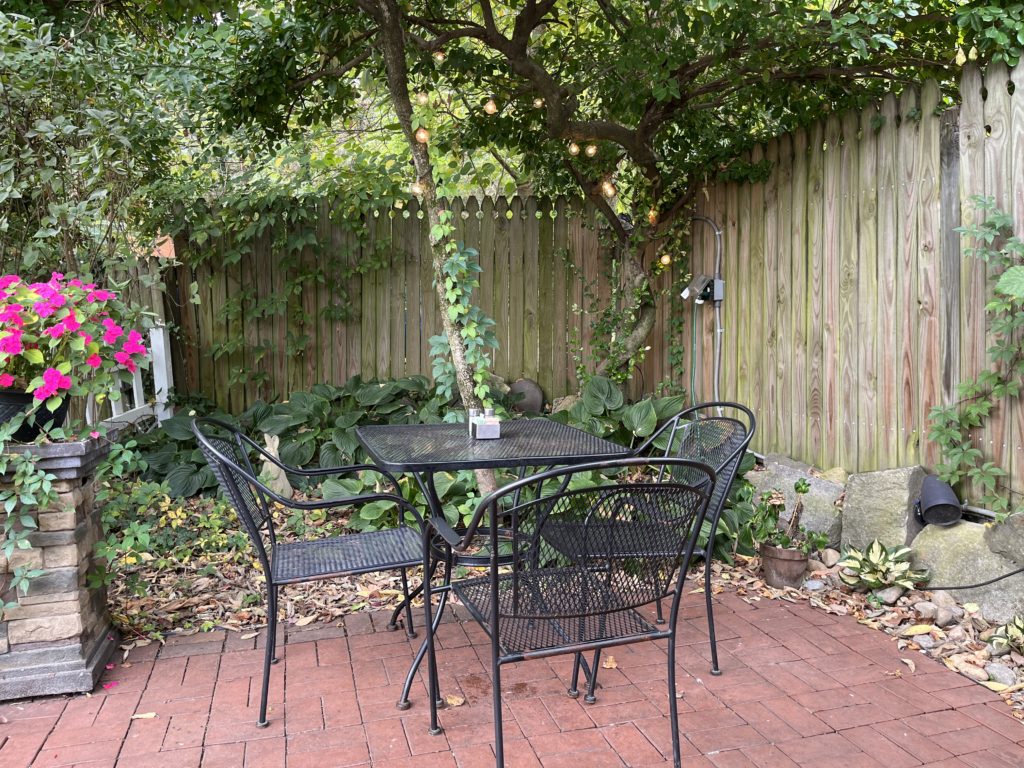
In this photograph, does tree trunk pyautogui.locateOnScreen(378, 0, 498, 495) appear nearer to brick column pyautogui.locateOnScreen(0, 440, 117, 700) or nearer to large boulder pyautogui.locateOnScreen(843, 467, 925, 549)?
large boulder pyautogui.locateOnScreen(843, 467, 925, 549)

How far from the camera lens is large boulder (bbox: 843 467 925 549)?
3111 mm

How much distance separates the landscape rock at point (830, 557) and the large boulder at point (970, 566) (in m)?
0.35

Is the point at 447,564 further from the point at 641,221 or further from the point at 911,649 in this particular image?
the point at 641,221

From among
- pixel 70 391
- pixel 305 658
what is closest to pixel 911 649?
pixel 305 658

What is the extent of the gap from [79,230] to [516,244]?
284 cm

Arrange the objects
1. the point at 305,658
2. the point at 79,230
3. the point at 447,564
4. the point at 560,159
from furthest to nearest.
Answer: the point at 560,159 → the point at 79,230 → the point at 305,658 → the point at 447,564

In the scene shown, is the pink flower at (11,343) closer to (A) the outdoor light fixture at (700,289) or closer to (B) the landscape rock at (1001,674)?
(B) the landscape rock at (1001,674)

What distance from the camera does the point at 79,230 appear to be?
307 cm

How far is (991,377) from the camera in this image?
2.76m

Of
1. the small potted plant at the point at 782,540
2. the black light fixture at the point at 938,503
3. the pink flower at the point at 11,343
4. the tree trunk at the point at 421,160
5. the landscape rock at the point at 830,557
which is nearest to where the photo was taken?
the pink flower at the point at 11,343

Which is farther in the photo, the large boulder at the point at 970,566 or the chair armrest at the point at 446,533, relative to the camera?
the large boulder at the point at 970,566

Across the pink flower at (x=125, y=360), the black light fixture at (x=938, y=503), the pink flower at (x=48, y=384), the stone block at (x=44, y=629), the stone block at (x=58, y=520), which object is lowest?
the stone block at (x=44, y=629)

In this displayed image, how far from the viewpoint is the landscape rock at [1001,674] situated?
2412 mm

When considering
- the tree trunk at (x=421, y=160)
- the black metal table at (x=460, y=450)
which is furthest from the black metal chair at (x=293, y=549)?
the tree trunk at (x=421, y=160)
